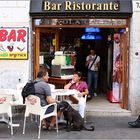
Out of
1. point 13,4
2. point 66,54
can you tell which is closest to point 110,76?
point 66,54

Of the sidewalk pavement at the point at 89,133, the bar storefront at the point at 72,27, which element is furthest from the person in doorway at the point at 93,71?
the sidewalk pavement at the point at 89,133

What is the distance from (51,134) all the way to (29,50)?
318cm

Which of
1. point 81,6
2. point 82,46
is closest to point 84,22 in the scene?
point 81,6

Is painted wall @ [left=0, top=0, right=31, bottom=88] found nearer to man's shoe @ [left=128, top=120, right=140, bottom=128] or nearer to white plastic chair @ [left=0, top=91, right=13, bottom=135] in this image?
white plastic chair @ [left=0, top=91, right=13, bottom=135]

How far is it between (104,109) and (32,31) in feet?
9.56

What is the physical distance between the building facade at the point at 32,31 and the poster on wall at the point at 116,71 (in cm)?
67

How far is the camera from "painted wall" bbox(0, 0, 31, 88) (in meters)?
12.3

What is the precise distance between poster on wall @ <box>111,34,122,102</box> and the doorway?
0.13 m

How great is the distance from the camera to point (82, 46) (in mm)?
17188

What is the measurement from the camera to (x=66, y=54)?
13.5 metres

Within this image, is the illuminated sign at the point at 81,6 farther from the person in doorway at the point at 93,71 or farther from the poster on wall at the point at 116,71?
the person in doorway at the point at 93,71

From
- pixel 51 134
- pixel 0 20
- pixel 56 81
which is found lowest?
pixel 51 134

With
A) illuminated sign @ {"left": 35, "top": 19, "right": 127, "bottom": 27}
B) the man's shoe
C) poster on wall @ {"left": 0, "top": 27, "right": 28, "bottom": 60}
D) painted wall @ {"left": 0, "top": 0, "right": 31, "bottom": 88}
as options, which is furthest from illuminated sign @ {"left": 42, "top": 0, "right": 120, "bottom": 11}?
the man's shoe

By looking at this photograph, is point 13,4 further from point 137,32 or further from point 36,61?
point 137,32
